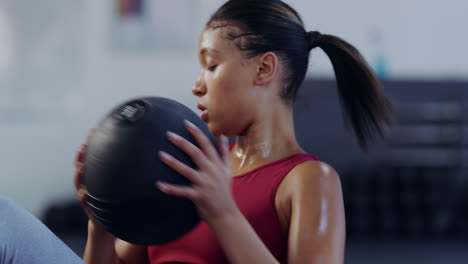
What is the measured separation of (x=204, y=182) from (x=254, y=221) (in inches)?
7.4

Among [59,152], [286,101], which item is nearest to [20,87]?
[59,152]

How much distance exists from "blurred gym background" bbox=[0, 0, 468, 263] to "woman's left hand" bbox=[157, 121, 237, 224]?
2.80 m

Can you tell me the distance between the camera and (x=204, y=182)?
799 millimetres

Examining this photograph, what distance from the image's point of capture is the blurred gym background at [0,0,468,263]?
3.61 m

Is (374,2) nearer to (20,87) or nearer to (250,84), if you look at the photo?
(20,87)

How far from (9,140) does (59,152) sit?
30cm

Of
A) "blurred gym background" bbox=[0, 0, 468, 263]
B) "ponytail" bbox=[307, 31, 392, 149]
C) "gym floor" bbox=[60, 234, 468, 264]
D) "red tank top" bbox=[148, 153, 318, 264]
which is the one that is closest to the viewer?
"red tank top" bbox=[148, 153, 318, 264]

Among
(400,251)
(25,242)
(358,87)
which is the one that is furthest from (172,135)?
(400,251)

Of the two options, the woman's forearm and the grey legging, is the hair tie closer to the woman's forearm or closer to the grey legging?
the woman's forearm

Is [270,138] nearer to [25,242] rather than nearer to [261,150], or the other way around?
[261,150]

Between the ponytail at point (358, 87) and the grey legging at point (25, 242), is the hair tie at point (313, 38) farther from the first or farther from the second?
the grey legging at point (25, 242)

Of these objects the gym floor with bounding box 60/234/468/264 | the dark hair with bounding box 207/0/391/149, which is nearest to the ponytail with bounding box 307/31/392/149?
the dark hair with bounding box 207/0/391/149

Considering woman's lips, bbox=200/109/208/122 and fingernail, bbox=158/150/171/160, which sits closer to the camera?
fingernail, bbox=158/150/171/160

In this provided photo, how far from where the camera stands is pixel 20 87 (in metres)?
3.60
